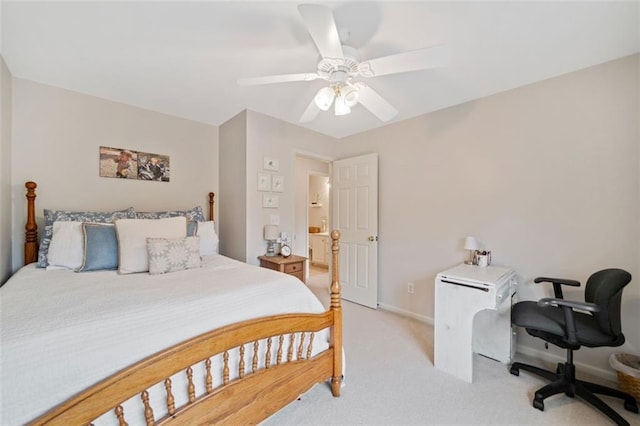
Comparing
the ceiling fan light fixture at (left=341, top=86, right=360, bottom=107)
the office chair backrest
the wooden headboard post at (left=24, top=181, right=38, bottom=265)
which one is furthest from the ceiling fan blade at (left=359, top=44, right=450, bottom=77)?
the wooden headboard post at (left=24, top=181, right=38, bottom=265)

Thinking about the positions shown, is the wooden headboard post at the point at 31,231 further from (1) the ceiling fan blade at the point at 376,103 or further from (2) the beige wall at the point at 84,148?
(1) the ceiling fan blade at the point at 376,103

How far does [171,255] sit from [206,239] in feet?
2.26

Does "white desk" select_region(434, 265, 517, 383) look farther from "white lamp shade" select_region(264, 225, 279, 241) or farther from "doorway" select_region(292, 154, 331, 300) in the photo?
"doorway" select_region(292, 154, 331, 300)

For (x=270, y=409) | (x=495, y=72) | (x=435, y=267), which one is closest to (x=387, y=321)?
(x=435, y=267)

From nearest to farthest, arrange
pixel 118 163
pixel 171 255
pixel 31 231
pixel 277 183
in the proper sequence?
pixel 171 255
pixel 31 231
pixel 118 163
pixel 277 183

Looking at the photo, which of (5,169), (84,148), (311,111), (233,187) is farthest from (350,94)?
(5,169)

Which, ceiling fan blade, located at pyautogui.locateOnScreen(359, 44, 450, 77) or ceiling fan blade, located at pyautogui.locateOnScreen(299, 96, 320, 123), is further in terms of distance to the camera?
ceiling fan blade, located at pyautogui.locateOnScreen(299, 96, 320, 123)

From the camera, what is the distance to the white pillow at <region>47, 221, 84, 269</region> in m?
1.90

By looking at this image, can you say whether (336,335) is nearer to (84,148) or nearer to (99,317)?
(99,317)

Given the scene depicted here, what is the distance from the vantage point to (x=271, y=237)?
2.96 m

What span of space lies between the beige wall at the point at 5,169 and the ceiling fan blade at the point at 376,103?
2692 millimetres

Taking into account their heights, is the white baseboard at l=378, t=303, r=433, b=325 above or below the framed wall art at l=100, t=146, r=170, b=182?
below

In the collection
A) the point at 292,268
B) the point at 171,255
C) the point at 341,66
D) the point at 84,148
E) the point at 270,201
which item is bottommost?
the point at 292,268

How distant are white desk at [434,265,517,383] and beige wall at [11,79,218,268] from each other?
9.79 ft
